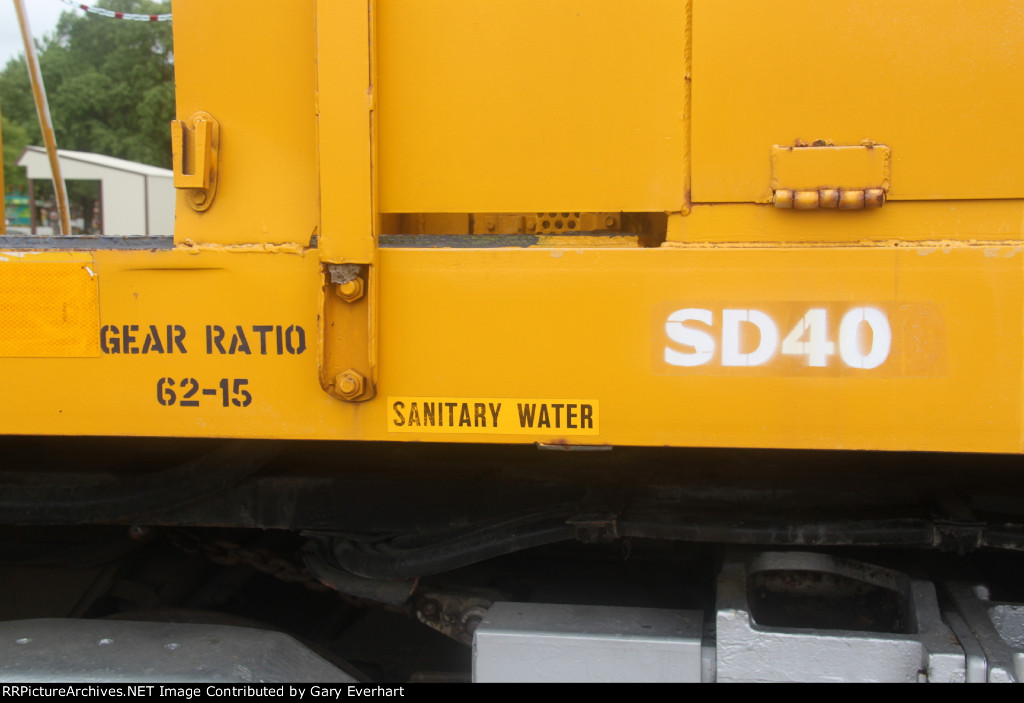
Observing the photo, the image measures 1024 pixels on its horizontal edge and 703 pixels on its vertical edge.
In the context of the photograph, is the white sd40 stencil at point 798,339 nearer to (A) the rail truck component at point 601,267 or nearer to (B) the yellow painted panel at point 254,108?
(A) the rail truck component at point 601,267

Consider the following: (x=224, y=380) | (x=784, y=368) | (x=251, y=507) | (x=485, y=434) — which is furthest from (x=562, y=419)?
(x=251, y=507)

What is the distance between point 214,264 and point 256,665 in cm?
88

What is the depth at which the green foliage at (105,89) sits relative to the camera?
1250 inches

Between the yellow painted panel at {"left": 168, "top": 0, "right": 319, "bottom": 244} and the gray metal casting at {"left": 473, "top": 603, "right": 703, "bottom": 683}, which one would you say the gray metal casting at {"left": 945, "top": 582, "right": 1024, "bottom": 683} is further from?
the yellow painted panel at {"left": 168, "top": 0, "right": 319, "bottom": 244}

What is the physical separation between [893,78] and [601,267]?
0.60 meters

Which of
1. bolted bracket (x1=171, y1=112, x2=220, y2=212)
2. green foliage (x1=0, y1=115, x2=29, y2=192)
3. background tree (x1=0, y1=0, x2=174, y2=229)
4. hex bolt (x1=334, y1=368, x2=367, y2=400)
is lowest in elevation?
hex bolt (x1=334, y1=368, x2=367, y2=400)

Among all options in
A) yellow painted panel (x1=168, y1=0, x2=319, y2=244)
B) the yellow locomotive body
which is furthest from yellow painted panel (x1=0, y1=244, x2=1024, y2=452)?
yellow painted panel (x1=168, y1=0, x2=319, y2=244)

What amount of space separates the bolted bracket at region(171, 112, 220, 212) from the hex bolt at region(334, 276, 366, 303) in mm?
350

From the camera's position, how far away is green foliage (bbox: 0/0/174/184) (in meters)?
31.8

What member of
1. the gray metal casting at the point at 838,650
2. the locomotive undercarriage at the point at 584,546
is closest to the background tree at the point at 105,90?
the locomotive undercarriage at the point at 584,546

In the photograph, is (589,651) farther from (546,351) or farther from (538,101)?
(538,101)

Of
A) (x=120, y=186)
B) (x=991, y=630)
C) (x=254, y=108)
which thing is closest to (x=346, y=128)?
(x=254, y=108)

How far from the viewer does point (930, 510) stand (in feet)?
5.66
